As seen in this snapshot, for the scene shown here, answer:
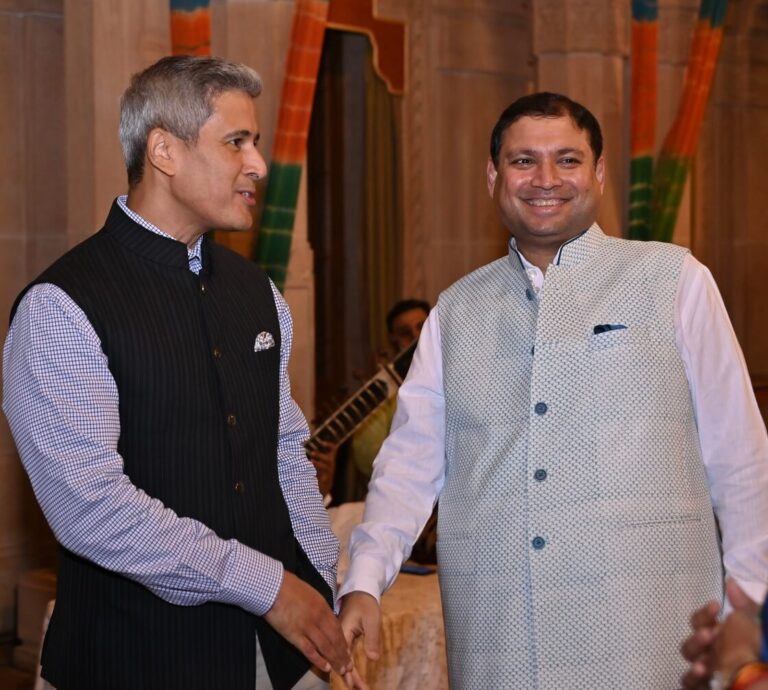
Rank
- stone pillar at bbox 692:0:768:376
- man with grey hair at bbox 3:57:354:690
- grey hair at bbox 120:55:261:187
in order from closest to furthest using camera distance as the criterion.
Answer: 1. man with grey hair at bbox 3:57:354:690
2. grey hair at bbox 120:55:261:187
3. stone pillar at bbox 692:0:768:376

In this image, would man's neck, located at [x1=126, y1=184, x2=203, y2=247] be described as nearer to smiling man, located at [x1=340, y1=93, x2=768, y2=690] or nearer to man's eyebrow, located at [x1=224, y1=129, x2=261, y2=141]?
man's eyebrow, located at [x1=224, y1=129, x2=261, y2=141]

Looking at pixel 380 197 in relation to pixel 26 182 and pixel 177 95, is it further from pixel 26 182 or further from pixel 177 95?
pixel 177 95

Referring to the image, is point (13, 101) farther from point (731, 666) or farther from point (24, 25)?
point (731, 666)

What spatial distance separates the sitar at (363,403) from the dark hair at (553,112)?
1.99 m

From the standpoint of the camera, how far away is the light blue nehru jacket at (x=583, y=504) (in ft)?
7.47

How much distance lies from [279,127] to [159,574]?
150 inches

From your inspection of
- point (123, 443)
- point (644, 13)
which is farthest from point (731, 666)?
point (644, 13)

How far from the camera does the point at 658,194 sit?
7.62 meters

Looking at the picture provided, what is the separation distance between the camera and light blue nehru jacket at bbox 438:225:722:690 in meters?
2.28

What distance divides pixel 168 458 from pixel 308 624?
1.21 ft

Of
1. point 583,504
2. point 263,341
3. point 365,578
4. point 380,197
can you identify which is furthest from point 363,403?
point 380,197

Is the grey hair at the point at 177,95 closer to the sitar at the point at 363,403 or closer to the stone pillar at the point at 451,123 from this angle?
the sitar at the point at 363,403

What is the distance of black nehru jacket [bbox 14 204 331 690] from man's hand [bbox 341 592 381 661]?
0.49ft

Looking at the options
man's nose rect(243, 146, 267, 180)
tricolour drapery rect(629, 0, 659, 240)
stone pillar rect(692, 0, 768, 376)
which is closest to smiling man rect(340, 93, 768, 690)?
man's nose rect(243, 146, 267, 180)
